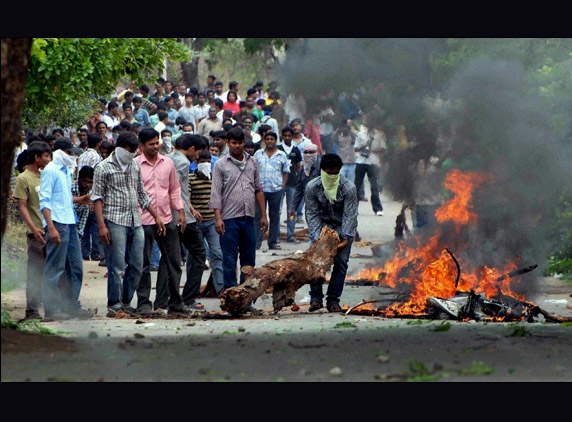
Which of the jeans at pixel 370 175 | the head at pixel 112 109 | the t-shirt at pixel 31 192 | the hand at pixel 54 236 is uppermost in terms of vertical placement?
the head at pixel 112 109

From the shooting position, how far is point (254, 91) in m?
24.3

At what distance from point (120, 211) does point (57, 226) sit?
634mm

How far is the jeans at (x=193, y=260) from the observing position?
1160cm

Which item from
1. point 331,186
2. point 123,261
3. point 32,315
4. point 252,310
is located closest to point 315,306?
point 252,310

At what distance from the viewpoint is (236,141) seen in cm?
1156

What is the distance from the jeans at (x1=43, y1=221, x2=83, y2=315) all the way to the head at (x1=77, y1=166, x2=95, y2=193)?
67.5 inches

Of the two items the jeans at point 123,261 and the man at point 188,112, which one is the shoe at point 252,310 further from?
the man at point 188,112

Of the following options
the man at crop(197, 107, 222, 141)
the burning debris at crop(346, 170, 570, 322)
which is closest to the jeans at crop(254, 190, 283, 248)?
the burning debris at crop(346, 170, 570, 322)

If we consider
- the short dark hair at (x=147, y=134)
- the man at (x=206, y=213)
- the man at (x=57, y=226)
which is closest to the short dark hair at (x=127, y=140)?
the short dark hair at (x=147, y=134)

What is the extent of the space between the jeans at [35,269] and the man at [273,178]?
253 inches

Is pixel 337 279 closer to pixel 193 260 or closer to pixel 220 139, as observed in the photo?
pixel 193 260

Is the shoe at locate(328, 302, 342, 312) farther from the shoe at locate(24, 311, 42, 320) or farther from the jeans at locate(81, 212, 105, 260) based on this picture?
the jeans at locate(81, 212, 105, 260)

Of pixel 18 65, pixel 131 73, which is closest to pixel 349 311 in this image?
pixel 18 65

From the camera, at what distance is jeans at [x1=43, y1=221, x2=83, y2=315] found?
1050 cm
